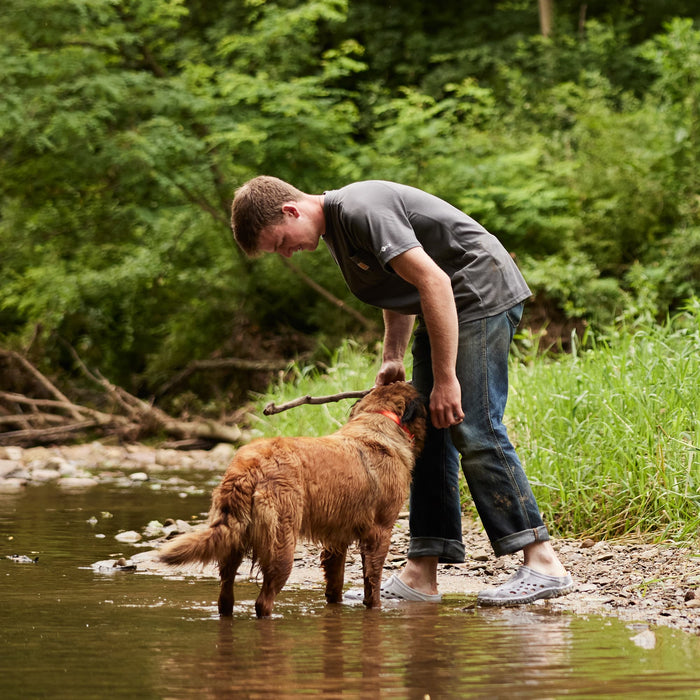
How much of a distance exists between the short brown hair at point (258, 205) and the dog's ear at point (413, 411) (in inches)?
40.7

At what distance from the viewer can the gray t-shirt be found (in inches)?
159

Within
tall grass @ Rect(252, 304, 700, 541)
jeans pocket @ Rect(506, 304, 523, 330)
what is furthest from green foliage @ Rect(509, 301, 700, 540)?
jeans pocket @ Rect(506, 304, 523, 330)

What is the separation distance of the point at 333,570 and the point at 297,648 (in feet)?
3.24

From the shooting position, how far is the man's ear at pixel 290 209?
398 centimetres

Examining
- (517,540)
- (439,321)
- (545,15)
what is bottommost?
(517,540)

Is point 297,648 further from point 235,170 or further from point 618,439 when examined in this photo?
point 235,170

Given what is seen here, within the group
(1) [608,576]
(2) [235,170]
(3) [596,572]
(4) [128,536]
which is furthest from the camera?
(2) [235,170]

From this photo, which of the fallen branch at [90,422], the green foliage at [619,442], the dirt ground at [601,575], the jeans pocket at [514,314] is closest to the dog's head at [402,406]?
the jeans pocket at [514,314]

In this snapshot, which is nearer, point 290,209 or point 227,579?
point 227,579

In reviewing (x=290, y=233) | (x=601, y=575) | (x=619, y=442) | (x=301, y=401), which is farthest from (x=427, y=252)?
(x=619, y=442)

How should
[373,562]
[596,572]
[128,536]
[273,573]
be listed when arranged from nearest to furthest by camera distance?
[273,573] → [373,562] → [596,572] → [128,536]

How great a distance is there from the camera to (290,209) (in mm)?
3996

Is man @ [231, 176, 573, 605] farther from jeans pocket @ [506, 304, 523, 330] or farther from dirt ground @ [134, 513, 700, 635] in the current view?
dirt ground @ [134, 513, 700, 635]

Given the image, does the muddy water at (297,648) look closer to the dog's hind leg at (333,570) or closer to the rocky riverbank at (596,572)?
the dog's hind leg at (333,570)
